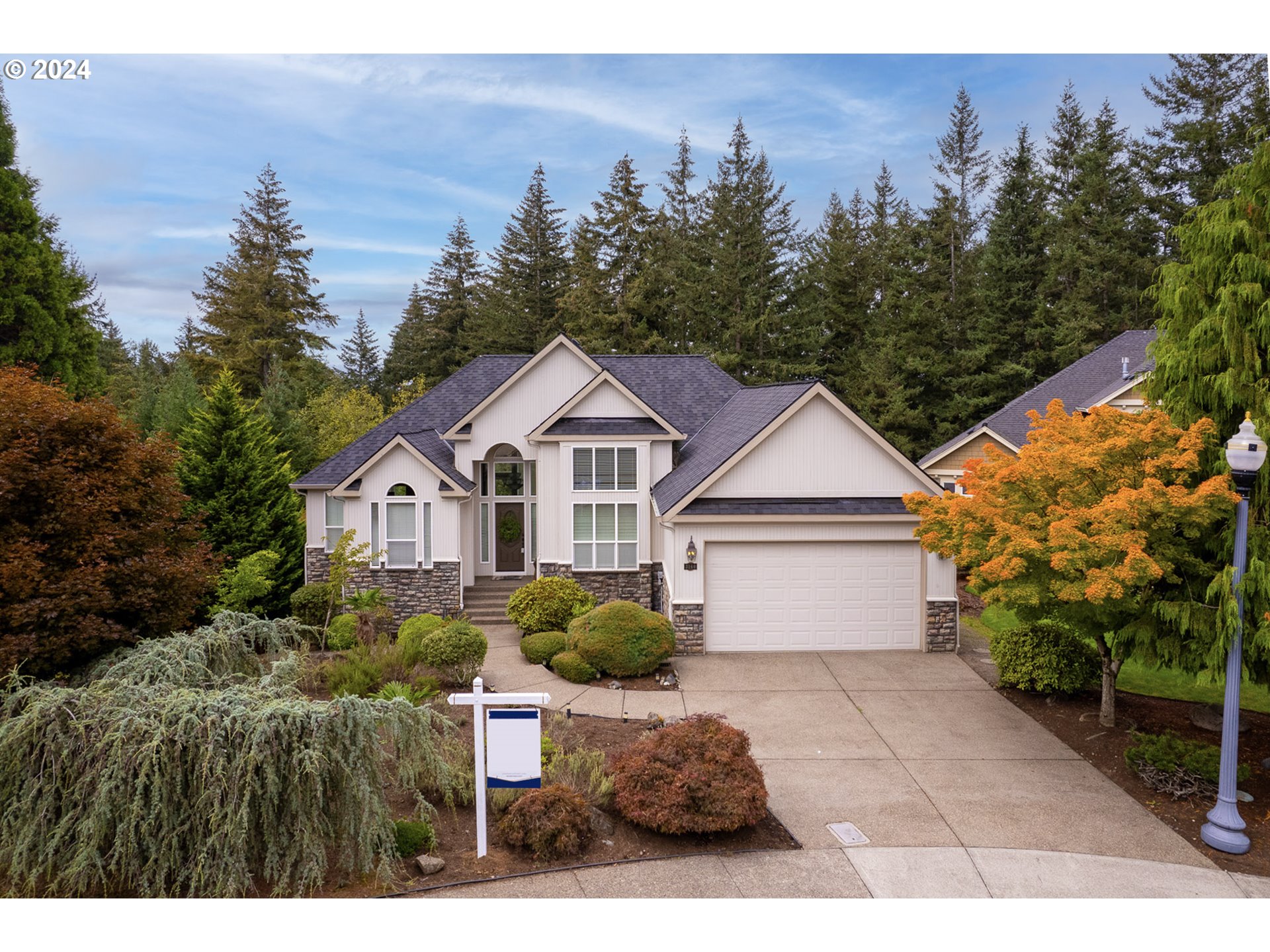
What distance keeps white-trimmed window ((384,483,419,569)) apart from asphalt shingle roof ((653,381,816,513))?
5.69m

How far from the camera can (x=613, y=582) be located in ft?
57.3

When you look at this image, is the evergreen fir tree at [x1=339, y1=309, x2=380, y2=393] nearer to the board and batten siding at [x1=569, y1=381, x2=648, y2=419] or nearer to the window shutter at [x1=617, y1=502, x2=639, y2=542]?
the board and batten siding at [x1=569, y1=381, x2=648, y2=419]

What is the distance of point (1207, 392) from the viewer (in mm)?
9062

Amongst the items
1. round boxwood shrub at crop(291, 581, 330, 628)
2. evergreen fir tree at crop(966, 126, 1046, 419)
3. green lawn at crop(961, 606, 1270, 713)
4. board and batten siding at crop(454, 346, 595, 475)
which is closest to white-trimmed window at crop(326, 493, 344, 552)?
round boxwood shrub at crop(291, 581, 330, 628)

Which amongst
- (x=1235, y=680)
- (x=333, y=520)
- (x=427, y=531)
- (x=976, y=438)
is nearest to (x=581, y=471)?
(x=427, y=531)

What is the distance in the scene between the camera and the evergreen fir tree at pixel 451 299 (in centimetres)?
4550

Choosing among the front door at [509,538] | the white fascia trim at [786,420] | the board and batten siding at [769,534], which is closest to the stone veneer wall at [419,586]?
the front door at [509,538]

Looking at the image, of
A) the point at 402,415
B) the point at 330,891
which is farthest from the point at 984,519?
the point at 402,415

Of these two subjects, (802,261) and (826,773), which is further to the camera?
(802,261)

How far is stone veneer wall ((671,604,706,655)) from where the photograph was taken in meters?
14.7

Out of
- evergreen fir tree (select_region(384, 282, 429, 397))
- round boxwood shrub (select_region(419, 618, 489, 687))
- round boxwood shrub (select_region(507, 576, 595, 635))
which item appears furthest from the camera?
evergreen fir tree (select_region(384, 282, 429, 397))

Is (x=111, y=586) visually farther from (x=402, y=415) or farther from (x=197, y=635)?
(x=402, y=415)

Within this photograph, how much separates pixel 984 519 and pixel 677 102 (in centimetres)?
1238

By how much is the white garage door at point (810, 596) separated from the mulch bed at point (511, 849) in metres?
6.83
